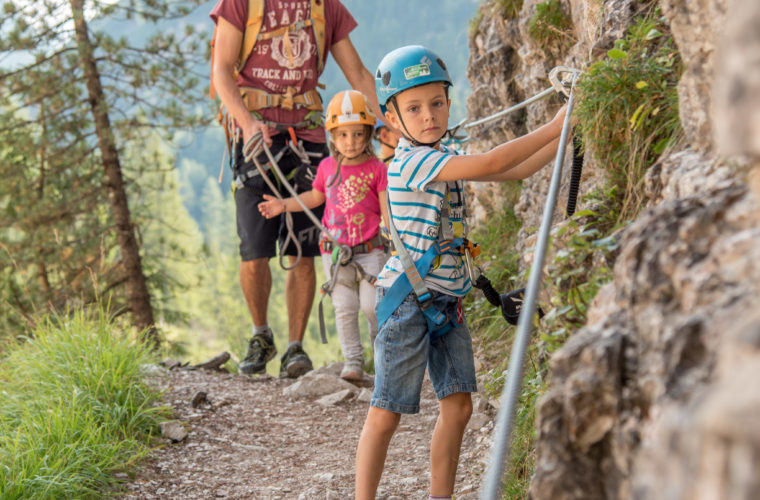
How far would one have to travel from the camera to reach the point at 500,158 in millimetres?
2877

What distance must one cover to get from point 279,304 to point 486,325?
4864 centimetres

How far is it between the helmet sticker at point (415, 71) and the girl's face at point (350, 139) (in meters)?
2.22

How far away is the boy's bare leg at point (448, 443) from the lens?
3.04 m

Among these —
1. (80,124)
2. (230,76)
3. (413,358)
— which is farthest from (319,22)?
(80,124)

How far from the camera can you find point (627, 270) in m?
1.69

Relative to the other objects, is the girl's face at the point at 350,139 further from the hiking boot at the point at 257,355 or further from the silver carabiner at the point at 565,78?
the silver carabiner at the point at 565,78

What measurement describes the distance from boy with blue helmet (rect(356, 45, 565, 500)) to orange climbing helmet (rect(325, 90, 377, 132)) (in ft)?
6.45

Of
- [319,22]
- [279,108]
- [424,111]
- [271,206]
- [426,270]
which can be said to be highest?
[319,22]

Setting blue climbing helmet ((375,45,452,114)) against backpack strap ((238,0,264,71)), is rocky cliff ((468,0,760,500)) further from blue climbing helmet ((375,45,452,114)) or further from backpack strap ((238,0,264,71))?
backpack strap ((238,0,264,71))

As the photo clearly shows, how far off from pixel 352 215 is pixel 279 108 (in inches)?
48.6

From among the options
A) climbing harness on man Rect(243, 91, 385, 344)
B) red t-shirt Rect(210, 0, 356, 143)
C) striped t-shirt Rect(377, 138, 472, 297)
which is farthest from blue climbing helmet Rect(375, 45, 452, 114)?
red t-shirt Rect(210, 0, 356, 143)

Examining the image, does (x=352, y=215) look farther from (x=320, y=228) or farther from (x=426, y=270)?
(x=426, y=270)

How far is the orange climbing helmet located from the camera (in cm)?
513

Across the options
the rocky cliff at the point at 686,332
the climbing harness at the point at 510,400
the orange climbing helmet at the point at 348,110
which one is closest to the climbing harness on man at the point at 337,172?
the orange climbing helmet at the point at 348,110
